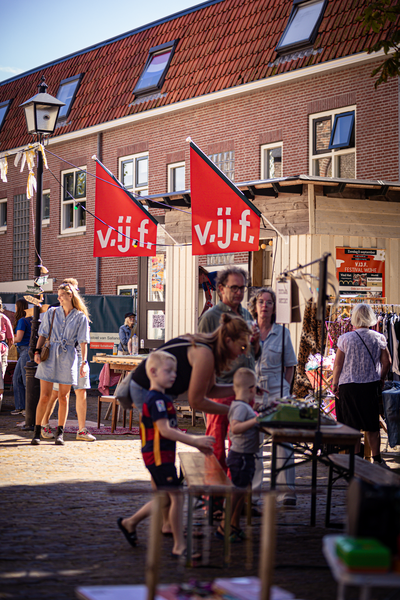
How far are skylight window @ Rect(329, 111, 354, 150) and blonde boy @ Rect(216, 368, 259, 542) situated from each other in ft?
37.2

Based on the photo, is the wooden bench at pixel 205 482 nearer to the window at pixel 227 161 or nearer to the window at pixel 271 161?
the window at pixel 271 161

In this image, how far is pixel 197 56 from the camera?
1955 centimetres

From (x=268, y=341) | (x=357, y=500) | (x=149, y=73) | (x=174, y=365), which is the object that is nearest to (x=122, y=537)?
(x=174, y=365)

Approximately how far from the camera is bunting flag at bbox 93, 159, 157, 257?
→ 12039 millimetres

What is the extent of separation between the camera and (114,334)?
18.5 m

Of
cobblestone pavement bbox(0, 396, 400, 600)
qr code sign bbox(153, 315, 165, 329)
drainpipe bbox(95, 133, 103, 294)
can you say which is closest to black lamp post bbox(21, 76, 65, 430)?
cobblestone pavement bbox(0, 396, 400, 600)

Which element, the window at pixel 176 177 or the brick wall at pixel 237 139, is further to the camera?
the window at pixel 176 177

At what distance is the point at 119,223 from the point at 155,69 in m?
10.3

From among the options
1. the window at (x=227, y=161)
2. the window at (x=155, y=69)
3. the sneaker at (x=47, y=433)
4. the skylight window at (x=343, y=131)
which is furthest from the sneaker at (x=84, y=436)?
the window at (x=155, y=69)

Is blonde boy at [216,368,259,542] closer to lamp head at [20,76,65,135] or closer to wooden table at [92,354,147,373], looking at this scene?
wooden table at [92,354,147,373]

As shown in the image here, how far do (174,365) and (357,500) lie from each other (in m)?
2.18

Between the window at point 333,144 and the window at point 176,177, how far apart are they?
4.59m

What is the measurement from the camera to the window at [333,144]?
52.1ft

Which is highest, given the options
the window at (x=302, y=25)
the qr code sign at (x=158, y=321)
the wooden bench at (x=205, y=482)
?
the window at (x=302, y=25)
